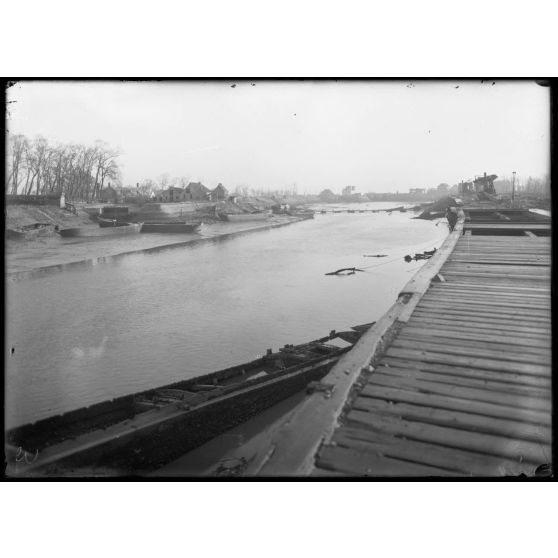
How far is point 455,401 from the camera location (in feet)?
7.41

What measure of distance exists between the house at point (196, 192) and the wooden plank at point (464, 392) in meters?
2.41

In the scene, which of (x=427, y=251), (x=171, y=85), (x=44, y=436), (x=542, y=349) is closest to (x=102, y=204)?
(x=171, y=85)

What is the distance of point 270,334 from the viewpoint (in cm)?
576

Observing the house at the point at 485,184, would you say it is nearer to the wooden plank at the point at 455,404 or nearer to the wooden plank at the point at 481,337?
the wooden plank at the point at 481,337

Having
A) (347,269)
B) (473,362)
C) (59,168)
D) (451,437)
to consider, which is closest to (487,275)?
(347,269)

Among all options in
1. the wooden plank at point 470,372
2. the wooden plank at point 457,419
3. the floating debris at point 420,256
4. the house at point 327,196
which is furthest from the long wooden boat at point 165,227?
the floating debris at point 420,256

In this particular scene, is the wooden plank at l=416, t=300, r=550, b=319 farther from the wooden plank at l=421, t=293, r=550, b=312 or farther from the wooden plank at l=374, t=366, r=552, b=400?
the wooden plank at l=374, t=366, r=552, b=400

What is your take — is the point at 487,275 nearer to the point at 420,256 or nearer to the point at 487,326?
the point at 487,326

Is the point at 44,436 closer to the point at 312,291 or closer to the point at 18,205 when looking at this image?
the point at 18,205

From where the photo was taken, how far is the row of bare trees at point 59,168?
3074 millimetres

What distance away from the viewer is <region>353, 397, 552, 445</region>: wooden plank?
6.91 feet

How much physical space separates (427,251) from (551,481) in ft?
17.3

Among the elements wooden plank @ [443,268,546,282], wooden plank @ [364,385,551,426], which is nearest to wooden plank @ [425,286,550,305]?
wooden plank @ [443,268,546,282]

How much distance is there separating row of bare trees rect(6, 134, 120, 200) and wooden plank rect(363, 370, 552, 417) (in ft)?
8.36
